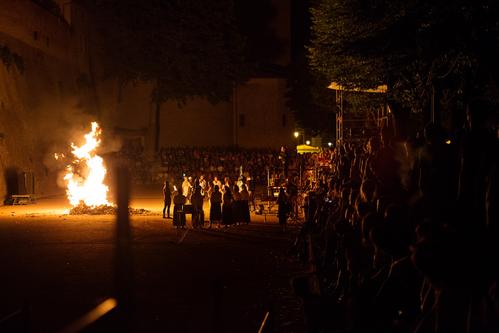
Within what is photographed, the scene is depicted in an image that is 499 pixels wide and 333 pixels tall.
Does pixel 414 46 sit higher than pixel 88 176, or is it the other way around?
pixel 414 46

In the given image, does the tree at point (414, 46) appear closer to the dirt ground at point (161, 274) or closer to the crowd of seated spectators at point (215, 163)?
the dirt ground at point (161, 274)

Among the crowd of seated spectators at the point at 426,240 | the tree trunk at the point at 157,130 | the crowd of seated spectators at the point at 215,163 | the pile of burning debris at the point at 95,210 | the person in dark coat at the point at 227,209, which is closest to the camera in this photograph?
the crowd of seated spectators at the point at 426,240

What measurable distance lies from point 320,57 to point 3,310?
1468 cm

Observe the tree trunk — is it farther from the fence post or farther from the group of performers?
the fence post

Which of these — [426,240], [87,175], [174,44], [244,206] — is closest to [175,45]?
[174,44]

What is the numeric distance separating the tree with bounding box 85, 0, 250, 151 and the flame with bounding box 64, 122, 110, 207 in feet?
59.1

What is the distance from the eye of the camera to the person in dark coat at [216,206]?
21656 mm

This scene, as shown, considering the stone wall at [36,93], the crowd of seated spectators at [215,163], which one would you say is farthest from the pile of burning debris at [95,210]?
the crowd of seated spectators at [215,163]

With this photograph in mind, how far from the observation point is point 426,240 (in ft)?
11.6

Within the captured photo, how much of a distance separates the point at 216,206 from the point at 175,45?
84.3ft

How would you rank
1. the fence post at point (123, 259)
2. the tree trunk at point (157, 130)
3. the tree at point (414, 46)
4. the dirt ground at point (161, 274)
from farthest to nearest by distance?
the tree trunk at point (157, 130), the tree at point (414, 46), the dirt ground at point (161, 274), the fence post at point (123, 259)

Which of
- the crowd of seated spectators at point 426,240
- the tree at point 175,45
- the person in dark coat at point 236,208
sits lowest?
the person in dark coat at point 236,208

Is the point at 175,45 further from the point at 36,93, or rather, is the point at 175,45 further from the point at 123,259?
the point at 123,259

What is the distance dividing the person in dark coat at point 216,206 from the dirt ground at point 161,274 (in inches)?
22.6
